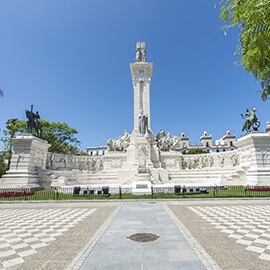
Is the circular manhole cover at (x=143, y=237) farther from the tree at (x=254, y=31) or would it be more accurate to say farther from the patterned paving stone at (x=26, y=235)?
the tree at (x=254, y=31)

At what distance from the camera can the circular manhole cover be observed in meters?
5.53

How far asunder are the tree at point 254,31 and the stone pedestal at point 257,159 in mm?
17768

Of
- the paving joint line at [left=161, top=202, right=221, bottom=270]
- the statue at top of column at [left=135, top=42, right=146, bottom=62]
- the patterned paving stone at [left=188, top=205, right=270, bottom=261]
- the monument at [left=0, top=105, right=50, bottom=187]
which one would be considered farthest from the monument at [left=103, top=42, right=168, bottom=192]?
the paving joint line at [left=161, top=202, right=221, bottom=270]

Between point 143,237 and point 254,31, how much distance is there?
22.1ft

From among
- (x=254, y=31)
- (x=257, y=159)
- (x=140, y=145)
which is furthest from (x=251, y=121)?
(x=254, y=31)

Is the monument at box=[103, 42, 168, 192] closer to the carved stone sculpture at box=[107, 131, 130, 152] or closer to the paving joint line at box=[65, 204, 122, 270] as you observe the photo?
the carved stone sculpture at box=[107, 131, 130, 152]

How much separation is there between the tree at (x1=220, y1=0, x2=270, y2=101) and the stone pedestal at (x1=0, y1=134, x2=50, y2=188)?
23437 mm

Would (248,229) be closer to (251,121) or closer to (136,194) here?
(136,194)

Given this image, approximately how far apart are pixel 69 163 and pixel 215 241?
30.1 meters

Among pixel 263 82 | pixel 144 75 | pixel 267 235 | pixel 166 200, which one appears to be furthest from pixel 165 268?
pixel 144 75

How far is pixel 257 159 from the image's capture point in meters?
22.9

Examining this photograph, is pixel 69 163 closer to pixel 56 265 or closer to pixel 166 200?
pixel 166 200

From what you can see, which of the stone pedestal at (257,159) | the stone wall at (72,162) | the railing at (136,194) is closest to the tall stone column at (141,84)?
the stone wall at (72,162)

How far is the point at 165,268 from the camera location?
3.79 metres
